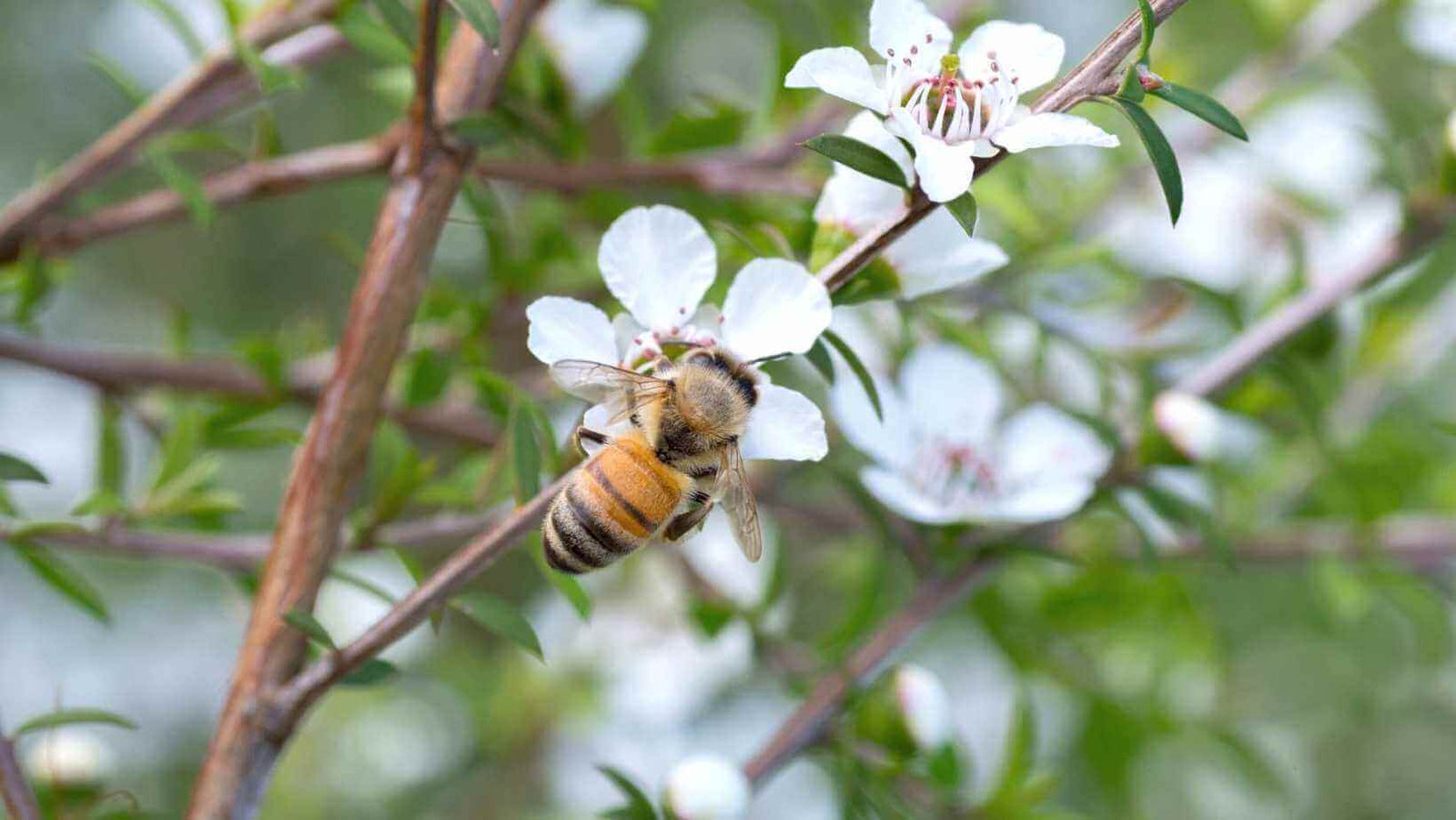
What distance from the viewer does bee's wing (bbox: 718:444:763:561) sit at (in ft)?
2.75

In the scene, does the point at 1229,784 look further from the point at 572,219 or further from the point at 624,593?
the point at 572,219

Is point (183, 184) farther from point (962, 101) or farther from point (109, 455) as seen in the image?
point (962, 101)

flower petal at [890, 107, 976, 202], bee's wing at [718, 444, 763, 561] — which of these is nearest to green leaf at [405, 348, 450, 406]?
bee's wing at [718, 444, 763, 561]

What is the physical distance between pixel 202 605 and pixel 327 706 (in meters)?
0.52

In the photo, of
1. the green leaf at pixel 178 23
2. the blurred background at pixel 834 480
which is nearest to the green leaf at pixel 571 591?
the blurred background at pixel 834 480

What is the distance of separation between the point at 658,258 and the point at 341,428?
0.64 ft

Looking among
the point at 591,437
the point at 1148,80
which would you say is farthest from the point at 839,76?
the point at 591,437

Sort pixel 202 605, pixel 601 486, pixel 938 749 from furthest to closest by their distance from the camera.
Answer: pixel 202 605 → pixel 938 749 → pixel 601 486

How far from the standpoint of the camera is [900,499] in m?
0.89

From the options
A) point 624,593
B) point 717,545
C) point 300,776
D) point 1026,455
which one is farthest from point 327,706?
point 1026,455

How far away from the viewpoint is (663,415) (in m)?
0.81

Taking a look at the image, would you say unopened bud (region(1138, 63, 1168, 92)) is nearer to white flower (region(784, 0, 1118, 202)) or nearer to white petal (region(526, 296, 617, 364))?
white flower (region(784, 0, 1118, 202))

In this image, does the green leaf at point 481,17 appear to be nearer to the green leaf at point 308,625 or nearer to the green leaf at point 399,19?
the green leaf at point 399,19

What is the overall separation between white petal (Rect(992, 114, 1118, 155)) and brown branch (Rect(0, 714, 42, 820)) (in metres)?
0.58
